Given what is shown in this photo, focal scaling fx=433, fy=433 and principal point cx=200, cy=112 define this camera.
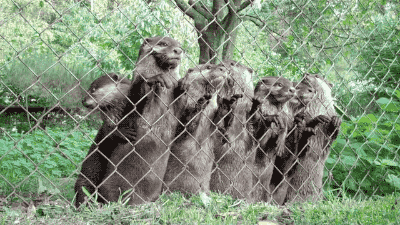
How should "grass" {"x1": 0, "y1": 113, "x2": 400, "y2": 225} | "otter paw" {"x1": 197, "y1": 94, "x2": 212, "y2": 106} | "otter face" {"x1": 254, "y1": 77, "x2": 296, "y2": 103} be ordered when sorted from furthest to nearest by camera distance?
"otter face" {"x1": 254, "y1": 77, "x2": 296, "y2": 103}, "otter paw" {"x1": 197, "y1": 94, "x2": 212, "y2": 106}, "grass" {"x1": 0, "y1": 113, "x2": 400, "y2": 225}

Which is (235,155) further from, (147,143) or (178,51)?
(178,51)

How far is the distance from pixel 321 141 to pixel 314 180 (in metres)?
0.36

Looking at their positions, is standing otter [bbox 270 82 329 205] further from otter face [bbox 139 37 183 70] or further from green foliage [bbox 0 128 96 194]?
green foliage [bbox 0 128 96 194]

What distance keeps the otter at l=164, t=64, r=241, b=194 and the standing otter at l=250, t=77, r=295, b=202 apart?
13.3 inches

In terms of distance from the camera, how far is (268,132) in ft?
12.1

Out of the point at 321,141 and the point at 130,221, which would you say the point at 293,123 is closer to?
the point at 321,141

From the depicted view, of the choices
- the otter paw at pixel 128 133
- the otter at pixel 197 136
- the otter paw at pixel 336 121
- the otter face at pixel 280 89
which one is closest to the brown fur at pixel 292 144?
the otter face at pixel 280 89

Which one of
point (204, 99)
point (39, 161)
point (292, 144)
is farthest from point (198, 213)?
point (39, 161)

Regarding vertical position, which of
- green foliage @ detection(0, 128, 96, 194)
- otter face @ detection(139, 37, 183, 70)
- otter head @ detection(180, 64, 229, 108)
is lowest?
green foliage @ detection(0, 128, 96, 194)

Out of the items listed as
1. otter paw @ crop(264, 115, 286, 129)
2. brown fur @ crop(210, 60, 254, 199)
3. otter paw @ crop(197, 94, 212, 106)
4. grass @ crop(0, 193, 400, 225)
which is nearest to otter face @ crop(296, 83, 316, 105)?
otter paw @ crop(264, 115, 286, 129)

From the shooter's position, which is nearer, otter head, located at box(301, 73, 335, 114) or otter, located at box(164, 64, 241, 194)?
otter, located at box(164, 64, 241, 194)

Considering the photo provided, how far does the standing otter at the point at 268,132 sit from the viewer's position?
3.69 m

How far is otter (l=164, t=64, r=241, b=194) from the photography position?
11.5 feet

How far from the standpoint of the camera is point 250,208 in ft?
9.37
